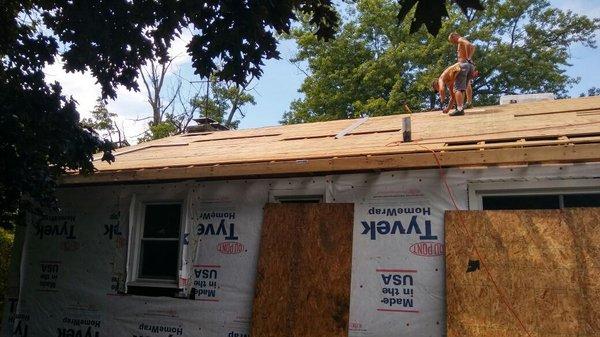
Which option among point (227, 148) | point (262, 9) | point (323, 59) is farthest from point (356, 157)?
point (323, 59)

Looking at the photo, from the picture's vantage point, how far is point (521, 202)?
5.68m

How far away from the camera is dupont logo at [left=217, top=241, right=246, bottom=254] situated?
279 inches

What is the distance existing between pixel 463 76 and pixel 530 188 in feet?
13.7

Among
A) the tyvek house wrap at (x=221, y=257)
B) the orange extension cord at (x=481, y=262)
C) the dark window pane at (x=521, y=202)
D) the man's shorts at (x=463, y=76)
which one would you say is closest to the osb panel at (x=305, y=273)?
the tyvek house wrap at (x=221, y=257)

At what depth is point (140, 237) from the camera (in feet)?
26.3

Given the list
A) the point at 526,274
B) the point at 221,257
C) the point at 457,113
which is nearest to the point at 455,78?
the point at 457,113

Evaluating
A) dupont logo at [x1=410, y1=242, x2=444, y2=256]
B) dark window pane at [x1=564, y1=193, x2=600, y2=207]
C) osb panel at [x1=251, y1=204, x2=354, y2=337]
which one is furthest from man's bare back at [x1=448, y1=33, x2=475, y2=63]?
dupont logo at [x1=410, y1=242, x2=444, y2=256]

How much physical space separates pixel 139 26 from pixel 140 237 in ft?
12.0

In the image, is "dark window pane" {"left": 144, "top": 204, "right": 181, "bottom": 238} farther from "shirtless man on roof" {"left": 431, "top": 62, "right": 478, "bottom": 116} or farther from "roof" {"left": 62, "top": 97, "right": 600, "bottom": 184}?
"shirtless man on roof" {"left": 431, "top": 62, "right": 478, "bottom": 116}

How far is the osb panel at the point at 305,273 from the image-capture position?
20.3 feet

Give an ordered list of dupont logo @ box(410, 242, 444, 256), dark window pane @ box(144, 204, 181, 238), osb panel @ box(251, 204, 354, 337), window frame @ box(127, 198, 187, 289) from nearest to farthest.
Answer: dupont logo @ box(410, 242, 444, 256) < osb panel @ box(251, 204, 354, 337) < window frame @ box(127, 198, 187, 289) < dark window pane @ box(144, 204, 181, 238)

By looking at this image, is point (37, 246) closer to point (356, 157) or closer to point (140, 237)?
point (140, 237)

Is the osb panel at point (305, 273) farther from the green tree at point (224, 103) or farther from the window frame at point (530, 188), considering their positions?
the green tree at point (224, 103)

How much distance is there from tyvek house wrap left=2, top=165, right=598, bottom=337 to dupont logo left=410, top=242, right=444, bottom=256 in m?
0.01
